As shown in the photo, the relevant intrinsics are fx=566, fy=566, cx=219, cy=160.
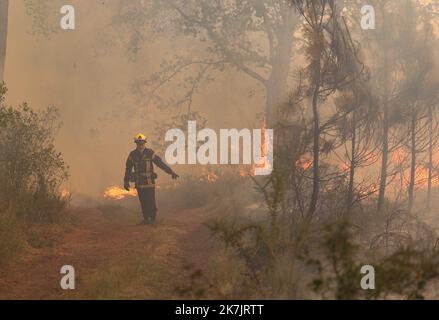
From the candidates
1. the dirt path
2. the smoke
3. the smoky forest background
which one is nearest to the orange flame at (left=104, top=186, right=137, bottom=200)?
the smoky forest background

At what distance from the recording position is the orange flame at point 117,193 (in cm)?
1912

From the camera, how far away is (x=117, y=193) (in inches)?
784

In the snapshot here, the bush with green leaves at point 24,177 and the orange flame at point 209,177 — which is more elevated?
the orange flame at point 209,177

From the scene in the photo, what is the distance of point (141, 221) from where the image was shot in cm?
1266

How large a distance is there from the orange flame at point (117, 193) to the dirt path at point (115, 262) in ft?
21.8

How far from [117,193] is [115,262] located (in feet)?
37.8

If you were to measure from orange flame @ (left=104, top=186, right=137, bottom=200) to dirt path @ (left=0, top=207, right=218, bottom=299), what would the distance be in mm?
6656

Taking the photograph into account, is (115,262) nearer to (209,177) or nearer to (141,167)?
(141,167)

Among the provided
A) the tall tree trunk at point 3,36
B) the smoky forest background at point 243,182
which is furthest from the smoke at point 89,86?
the tall tree trunk at point 3,36

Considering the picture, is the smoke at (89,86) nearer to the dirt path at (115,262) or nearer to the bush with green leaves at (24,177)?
the bush with green leaves at (24,177)

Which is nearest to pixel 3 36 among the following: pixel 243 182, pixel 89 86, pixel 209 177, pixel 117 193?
pixel 243 182

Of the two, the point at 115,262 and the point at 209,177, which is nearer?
the point at 115,262
